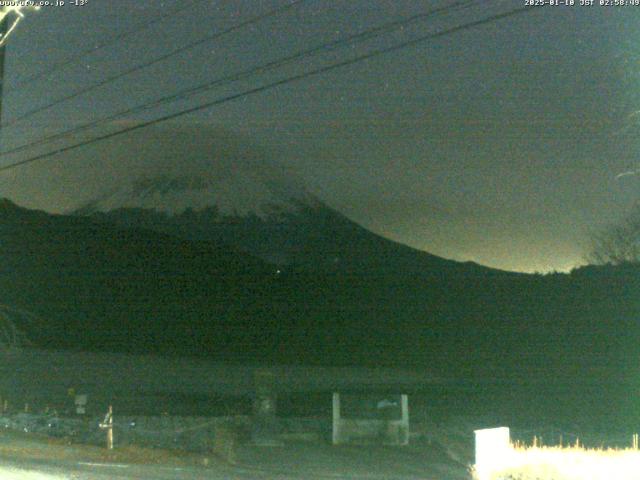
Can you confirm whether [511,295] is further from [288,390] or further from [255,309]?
[288,390]

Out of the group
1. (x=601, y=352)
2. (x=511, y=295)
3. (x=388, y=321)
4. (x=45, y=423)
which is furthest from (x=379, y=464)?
(x=511, y=295)

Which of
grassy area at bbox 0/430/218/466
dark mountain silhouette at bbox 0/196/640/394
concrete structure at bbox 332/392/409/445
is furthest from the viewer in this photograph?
dark mountain silhouette at bbox 0/196/640/394

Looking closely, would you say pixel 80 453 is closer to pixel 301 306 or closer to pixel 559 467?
pixel 559 467

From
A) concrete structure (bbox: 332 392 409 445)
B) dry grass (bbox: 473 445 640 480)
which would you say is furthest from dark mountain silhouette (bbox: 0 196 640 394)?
dry grass (bbox: 473 445 640 480)

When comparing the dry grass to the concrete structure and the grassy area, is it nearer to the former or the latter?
the grassy area

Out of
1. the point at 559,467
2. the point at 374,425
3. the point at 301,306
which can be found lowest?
the point at 374,425

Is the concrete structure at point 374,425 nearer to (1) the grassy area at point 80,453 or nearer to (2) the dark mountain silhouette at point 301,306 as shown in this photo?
(1) the grassy area at point 80,453

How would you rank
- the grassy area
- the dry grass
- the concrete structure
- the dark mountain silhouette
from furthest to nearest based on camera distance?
1. the dark mountain silhouette
2. the concrete structure
3. the grassy area
4. the dry grass

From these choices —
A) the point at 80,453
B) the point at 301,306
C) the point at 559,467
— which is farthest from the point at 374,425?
the point at 301,306

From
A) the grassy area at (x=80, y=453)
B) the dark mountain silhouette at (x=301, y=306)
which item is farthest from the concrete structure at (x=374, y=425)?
the dark mountain silhouette at (x=301, y=306)

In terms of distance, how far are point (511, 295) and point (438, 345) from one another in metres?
18.7

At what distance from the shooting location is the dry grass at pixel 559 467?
9.05 m

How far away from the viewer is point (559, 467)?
938cm

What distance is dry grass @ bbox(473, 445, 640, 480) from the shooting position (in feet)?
29.7
